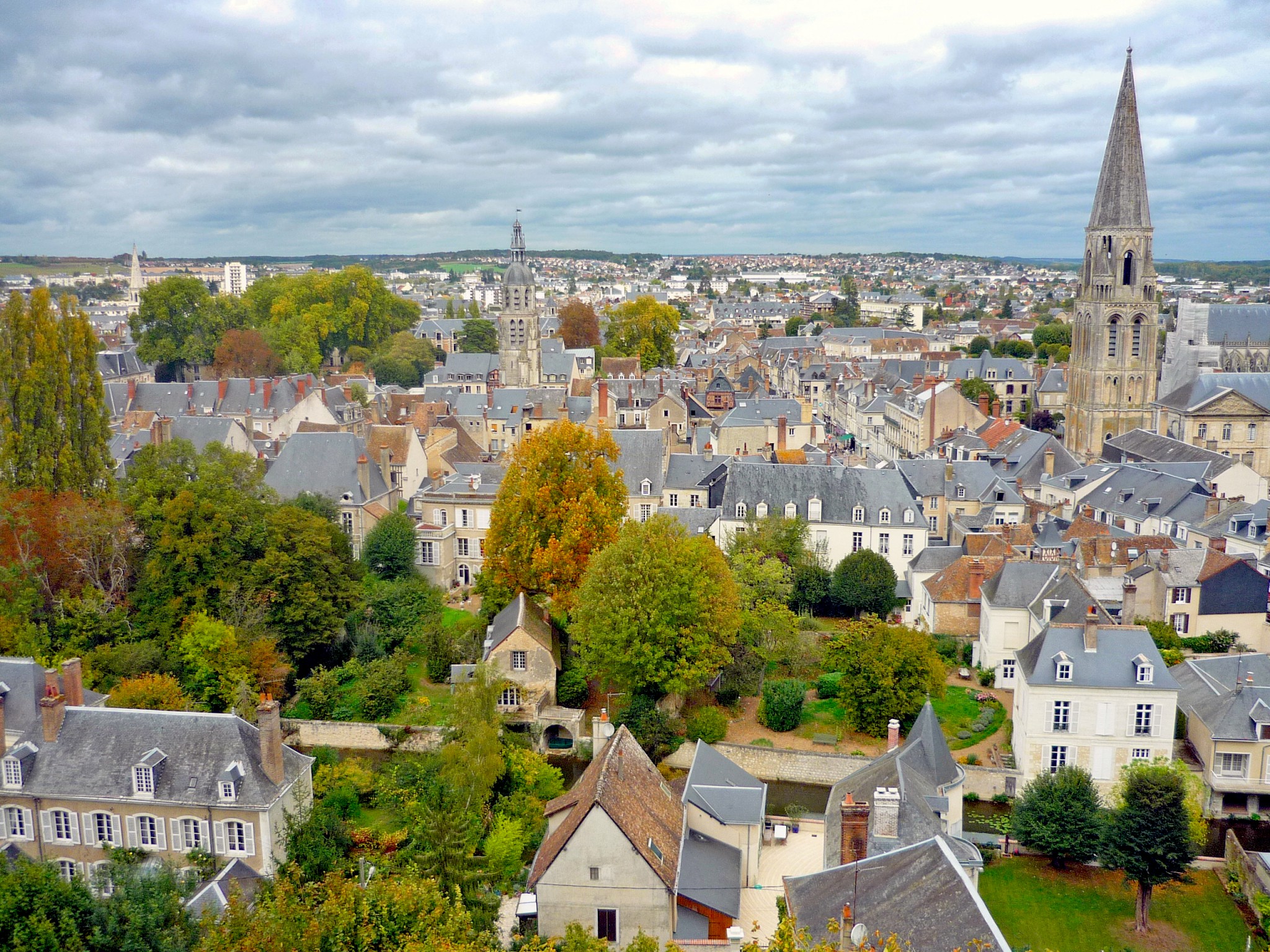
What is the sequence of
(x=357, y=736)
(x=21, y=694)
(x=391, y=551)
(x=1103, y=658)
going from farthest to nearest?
(x=391, y=551), (x=357, y=736), (x=1103, y=658), (x=21, y=694)

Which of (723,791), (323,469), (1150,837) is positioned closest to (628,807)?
(723,791)

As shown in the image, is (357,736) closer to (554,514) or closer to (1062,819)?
(554,514)

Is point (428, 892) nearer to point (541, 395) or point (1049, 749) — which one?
point (1049, 749)

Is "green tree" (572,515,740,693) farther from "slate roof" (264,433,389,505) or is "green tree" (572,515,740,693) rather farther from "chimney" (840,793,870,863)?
"slate roof" (264,433,389,505)

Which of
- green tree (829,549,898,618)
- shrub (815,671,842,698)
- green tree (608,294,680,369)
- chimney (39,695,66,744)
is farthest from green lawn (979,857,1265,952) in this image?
green tree (608,294,680,369)

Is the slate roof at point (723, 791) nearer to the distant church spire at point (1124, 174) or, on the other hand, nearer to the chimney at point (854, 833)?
the chimney at point (854, 833)
